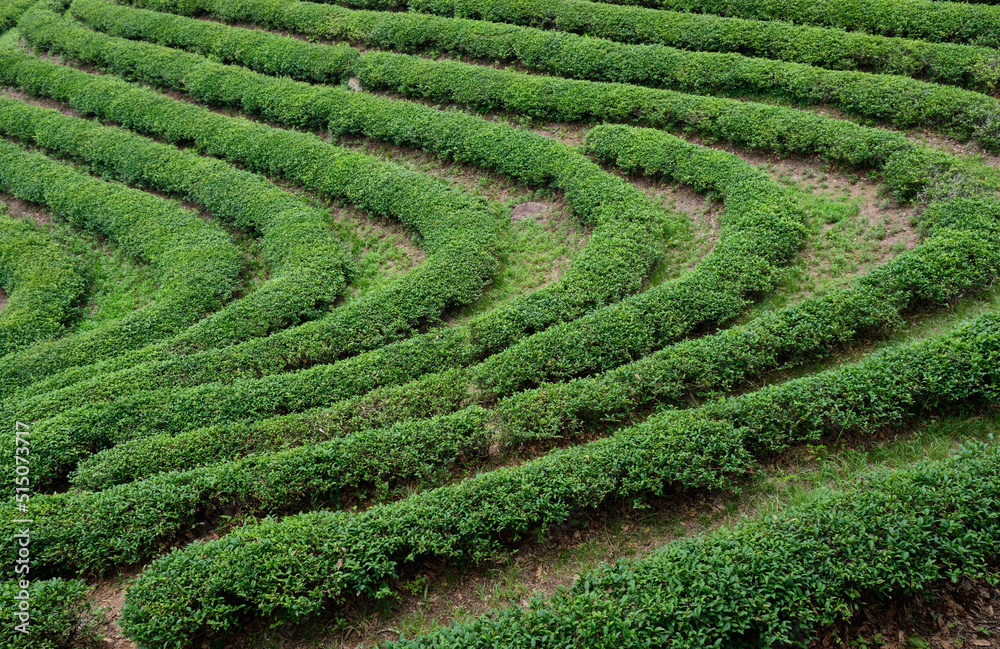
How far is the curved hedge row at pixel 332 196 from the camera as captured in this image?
12883 mm

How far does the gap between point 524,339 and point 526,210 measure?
576cm

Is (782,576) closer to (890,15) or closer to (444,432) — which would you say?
(444,432)

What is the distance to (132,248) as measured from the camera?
18.0 meters

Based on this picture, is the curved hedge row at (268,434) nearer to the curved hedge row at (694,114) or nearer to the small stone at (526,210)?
the small stone at (526,210)

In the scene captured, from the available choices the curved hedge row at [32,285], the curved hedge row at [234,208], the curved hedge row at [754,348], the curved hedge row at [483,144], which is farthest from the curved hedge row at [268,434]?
the curved hedge row at [32,285]

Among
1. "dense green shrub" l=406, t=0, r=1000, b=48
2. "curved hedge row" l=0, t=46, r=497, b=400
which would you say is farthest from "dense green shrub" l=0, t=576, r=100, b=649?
"dense green shrub" l=406, t=0, r=1000, b=48

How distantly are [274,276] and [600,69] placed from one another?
10909 millimetres

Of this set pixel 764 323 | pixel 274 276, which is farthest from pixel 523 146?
pixel 764 323

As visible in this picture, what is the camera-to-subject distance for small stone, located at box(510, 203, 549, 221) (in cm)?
1616

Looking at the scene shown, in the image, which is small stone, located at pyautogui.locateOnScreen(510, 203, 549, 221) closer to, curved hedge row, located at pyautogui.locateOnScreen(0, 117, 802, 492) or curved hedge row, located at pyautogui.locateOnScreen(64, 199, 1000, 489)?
curved hedge row, located at pyautogui.locateOnScreen(0, 117, 802, 492)

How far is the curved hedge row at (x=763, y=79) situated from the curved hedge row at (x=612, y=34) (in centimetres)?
58

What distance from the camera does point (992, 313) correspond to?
30.2ft

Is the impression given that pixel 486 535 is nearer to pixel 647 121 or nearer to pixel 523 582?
pixel 523 582

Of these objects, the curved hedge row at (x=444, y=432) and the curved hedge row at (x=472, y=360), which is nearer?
the curved hedge row at (x=444, y=432)
